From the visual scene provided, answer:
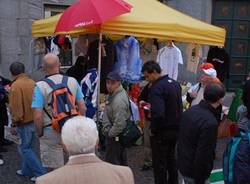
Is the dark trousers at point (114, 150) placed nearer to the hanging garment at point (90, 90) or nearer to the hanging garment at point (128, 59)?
the hanging garment at point (90, 90)

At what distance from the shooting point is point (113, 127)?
16.1 ft

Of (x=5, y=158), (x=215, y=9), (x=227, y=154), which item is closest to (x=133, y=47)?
(x=5, y=158)

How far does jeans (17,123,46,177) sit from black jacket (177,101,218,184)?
7.74ft

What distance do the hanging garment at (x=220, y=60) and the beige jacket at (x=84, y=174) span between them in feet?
22.3

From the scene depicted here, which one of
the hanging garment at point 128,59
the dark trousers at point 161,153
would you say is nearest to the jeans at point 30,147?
the dark trousers at point 161,153

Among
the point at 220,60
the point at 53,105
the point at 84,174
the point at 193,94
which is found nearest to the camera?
the point at 84,174

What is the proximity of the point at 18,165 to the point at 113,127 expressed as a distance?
2210 mm

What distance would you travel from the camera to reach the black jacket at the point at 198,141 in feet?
11.7

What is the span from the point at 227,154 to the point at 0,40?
335 inches

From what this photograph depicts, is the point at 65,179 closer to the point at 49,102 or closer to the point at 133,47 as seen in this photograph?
the point at 49,102

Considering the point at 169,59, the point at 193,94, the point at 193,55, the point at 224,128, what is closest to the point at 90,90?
the point at 193,94

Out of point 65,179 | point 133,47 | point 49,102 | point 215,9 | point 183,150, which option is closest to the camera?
point 65,179

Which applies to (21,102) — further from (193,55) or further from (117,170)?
(193,55)

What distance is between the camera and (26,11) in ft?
35.4
